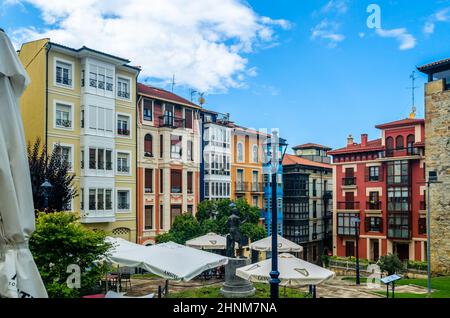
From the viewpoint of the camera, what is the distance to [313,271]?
8297 mm

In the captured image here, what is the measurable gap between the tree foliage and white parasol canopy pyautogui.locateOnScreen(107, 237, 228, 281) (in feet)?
24.1

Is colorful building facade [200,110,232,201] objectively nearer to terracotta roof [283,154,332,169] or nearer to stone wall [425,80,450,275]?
terracotta roof [283,154,332,169]

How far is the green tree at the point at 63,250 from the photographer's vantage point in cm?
756

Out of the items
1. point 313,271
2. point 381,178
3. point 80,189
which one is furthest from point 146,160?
point 381,178

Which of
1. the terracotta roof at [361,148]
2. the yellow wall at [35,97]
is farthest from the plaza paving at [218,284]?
the terracotta roof at [361,148]

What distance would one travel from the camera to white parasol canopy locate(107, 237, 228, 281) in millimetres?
8352

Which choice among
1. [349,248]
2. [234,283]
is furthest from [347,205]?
[234,283]

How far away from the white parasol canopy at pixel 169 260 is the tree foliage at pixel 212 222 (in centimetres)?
735

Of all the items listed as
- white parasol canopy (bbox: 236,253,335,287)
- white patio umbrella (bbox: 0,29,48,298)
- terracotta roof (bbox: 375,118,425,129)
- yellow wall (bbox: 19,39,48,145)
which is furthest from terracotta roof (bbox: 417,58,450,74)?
white patio umbrella (bbox: 0,29,48,298)

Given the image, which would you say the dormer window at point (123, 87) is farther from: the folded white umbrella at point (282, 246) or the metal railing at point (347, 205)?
the metal railing at point (347, 205)

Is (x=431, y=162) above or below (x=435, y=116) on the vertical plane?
below

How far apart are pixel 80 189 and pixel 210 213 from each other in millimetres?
5771
